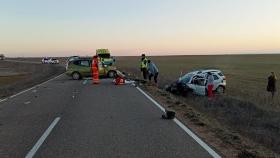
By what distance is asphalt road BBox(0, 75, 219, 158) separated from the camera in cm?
875

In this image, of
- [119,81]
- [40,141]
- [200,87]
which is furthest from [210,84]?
[40,141]

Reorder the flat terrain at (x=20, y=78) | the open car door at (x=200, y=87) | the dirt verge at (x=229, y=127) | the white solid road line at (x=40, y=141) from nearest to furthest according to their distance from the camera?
the white solid road line at (x=40, y=141)
the dirt verge at (x=229, y=127)
the open car door at (x=200, y=87)
the flat terrain at (x=20, y=78)

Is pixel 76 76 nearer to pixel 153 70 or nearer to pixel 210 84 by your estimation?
pixel 153 70

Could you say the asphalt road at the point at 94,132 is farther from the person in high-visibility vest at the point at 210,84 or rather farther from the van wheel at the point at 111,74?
the van wheel at the point at 111,74

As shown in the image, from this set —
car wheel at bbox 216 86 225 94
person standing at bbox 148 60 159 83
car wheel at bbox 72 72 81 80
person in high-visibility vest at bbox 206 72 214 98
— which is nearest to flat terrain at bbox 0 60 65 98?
car wheel at bbox 72 72 81 80

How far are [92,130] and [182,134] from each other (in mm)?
2117

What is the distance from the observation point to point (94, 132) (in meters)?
11.1

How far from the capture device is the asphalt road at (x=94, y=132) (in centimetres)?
875

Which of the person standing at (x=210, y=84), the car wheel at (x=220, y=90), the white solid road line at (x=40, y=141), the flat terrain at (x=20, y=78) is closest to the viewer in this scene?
the white solid road line at (x=40, y=141)

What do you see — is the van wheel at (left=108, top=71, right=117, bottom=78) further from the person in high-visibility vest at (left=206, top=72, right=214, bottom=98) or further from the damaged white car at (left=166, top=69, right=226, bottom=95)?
the person in high-visibility vest at (left=206, top=72, right=214, bottom=98)

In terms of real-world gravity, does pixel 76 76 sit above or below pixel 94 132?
below

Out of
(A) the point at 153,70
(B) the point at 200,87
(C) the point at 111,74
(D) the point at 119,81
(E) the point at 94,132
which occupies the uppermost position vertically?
(E) the point at 94,132

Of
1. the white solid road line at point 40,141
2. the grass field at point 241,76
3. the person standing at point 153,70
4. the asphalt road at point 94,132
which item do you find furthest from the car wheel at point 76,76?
the white solid road line at point 40,141

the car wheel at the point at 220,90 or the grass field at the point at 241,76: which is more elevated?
the car wheel at the point at 220,90
